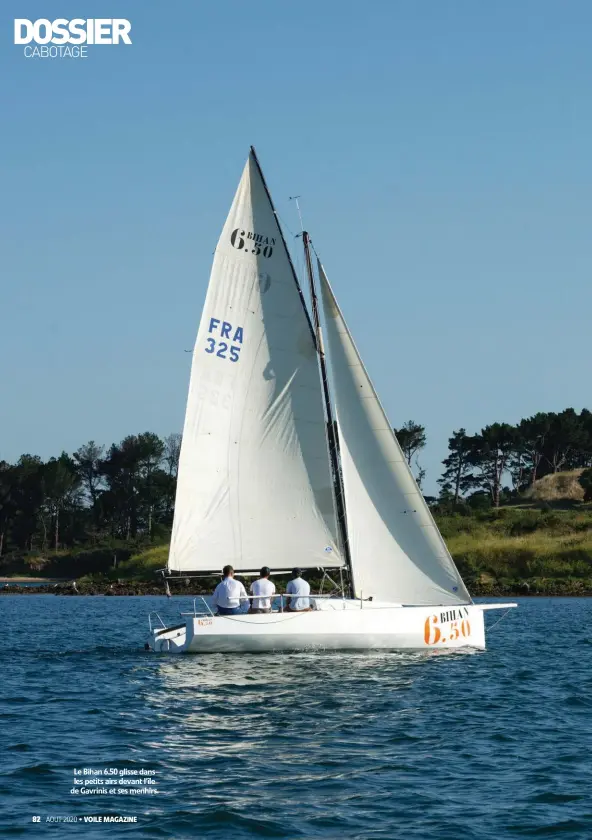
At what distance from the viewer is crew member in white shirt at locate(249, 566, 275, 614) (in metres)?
30.9

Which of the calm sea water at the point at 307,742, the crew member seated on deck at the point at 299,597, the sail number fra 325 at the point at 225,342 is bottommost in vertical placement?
the calm sea water at the point at 307,742

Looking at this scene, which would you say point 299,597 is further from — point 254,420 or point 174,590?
point 174,590

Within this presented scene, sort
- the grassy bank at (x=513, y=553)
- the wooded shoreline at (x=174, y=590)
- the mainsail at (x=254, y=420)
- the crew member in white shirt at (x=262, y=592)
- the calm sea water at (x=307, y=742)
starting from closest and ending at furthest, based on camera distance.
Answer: the calm sea water at (x=307, y=742) → the crew member in white shirt at (x=262, y=592) → the mainsail at (x=254, y=420) → the wooded shoreline at (x=174, y=590) → the grassy bank at (x=513, y=553)

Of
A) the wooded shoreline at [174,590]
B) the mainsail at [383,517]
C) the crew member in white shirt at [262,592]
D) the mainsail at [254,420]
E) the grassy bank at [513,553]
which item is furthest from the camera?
the grassy bank at [513,553]

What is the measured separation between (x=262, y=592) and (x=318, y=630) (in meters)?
1.69

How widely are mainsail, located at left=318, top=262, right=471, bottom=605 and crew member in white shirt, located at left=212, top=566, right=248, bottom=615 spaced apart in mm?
3369

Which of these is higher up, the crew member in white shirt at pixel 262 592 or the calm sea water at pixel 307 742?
the crew member in white shirt at pixel 262 592

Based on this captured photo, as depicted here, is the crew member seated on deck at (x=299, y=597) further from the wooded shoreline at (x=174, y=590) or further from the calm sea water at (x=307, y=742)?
the wooded shoreline at (x=174, y=590)

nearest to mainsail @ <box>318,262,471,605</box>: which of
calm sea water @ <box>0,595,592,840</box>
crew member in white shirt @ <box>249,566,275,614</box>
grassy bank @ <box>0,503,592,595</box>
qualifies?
calm sea water @ <box>0,595,592,840</box>

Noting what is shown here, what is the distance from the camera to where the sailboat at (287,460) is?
32.5m

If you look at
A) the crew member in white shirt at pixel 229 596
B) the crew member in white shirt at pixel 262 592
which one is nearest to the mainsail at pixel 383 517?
the crew member in white shirt at pixel 262 592

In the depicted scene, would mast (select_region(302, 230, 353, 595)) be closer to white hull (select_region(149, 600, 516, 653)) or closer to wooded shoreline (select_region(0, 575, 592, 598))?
white hull (select_region(149, 600, 516, 653))

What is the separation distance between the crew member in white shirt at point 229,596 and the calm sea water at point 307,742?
4.29 feet

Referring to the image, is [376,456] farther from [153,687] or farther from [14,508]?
[14,508]
